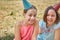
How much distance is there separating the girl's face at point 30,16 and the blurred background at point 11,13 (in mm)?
46

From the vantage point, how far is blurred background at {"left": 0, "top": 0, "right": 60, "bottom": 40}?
83.4 inches

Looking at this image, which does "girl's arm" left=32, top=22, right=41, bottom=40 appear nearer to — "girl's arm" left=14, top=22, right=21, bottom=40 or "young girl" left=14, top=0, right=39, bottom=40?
"young girl" left=14, top=0, right=39, bottom=40

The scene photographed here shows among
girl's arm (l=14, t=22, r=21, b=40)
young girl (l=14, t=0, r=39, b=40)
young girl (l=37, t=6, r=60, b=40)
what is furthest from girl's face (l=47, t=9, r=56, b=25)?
girl's arm (l=14, t=22, r=21, b=40)

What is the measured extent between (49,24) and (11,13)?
1.30 ft

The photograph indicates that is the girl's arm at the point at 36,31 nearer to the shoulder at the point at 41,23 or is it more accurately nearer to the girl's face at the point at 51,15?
the shoulder at the point at 41,23

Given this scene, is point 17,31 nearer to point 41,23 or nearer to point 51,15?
point 41,23

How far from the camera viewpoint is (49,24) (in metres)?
2.13

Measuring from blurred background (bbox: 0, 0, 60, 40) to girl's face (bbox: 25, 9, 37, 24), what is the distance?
0.15 ft

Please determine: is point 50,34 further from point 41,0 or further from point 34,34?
point 41,0

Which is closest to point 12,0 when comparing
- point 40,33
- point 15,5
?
point 15,5

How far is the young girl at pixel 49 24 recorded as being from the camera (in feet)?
6.89

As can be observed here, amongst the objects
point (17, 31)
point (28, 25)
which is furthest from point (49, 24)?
point (17, 31)

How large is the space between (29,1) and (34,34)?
330 millimetres

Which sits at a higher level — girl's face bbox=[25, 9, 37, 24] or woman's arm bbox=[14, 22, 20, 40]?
girl's face bbox=[25, 9, 37, 24]
